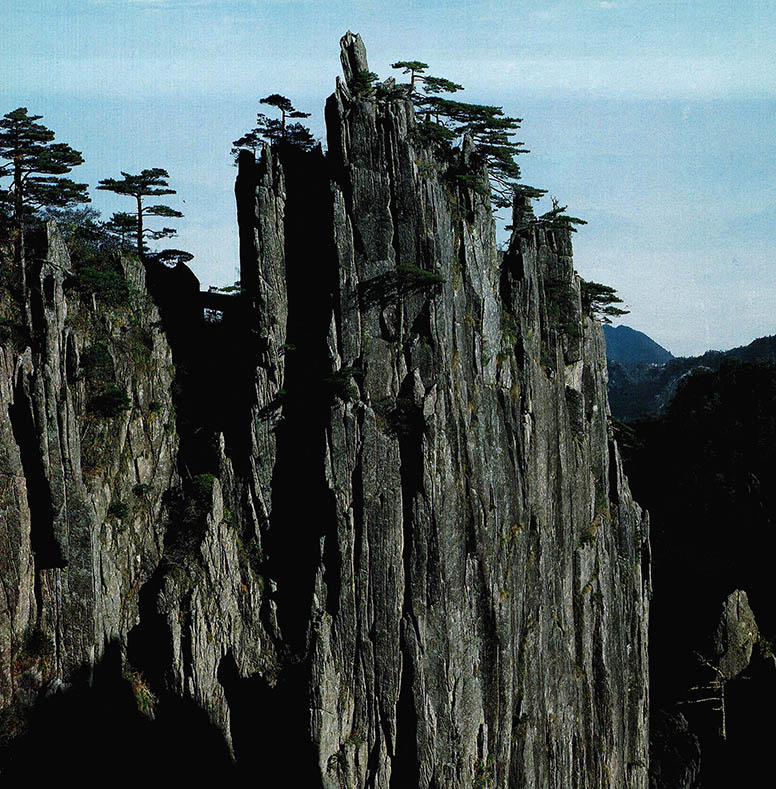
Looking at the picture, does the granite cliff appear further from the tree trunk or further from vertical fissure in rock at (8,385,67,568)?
the tree trunk

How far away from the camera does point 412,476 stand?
44.7 m

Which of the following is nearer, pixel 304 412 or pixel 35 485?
pixel 35 485

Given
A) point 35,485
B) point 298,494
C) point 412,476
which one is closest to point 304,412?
point 298,494

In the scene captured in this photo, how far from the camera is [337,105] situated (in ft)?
148

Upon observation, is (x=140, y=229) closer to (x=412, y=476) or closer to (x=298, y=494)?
(x=298, y=494)

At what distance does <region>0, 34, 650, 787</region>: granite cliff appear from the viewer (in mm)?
38625

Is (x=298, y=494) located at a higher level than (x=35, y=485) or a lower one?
lower

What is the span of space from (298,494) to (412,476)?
6.69m

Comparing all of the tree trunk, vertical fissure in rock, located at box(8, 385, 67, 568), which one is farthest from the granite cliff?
the tree trunk

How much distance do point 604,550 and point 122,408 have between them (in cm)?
3792

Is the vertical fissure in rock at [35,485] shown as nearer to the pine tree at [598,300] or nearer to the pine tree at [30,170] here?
the pine tree at [30,170]

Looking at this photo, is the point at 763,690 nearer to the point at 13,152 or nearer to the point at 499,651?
the point at 499,651

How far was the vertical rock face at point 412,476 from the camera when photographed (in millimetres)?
43281

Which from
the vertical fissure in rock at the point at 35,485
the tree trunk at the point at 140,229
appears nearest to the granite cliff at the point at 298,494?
the vertical fissure in rock at the point at 35,485
